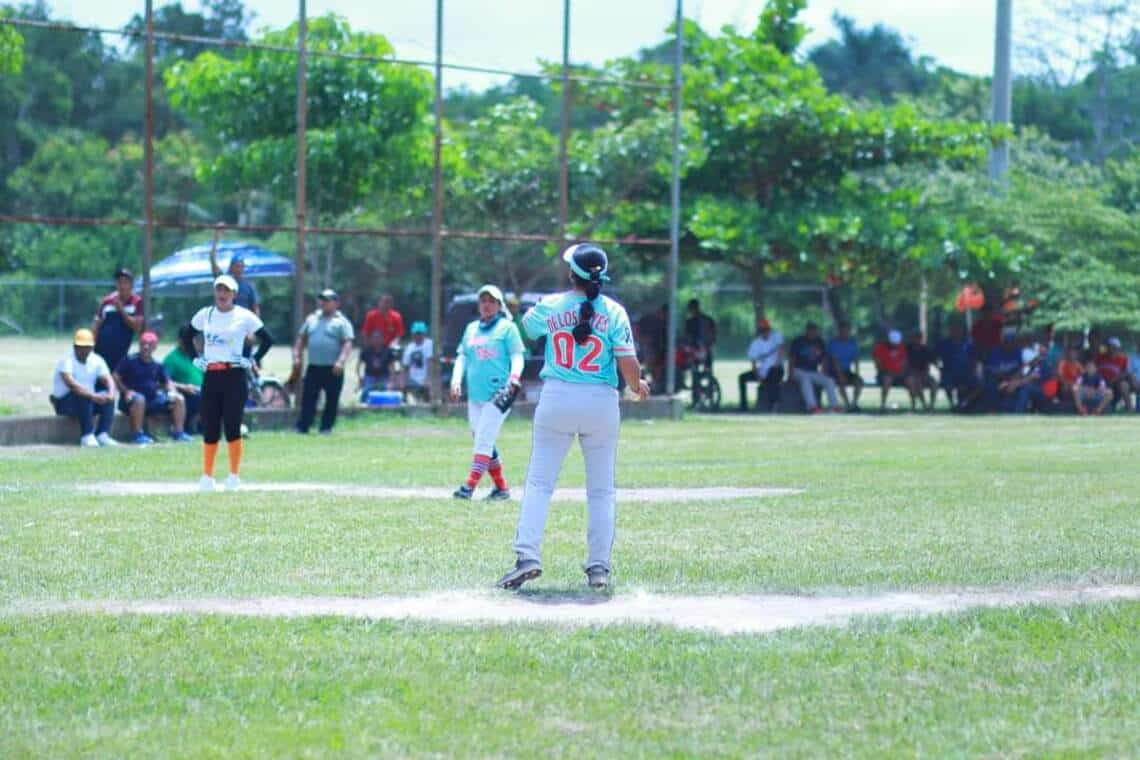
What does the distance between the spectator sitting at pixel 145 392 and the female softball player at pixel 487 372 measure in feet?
23.6

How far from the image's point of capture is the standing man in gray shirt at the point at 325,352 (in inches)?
932

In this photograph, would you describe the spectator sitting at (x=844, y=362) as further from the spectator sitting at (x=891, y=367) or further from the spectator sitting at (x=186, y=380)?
the spectator sitting at (x=186, y=380)

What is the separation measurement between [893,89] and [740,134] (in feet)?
190

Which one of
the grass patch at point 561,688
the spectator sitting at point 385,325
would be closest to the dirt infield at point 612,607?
the grass patch at point 561,688

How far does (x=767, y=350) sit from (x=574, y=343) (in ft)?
71.5

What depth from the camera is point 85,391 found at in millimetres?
21125

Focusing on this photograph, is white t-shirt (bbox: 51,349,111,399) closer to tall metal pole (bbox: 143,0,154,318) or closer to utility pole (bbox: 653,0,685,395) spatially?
tall metal pole (bbox: 143,0,154,318)

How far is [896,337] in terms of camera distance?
3350cm

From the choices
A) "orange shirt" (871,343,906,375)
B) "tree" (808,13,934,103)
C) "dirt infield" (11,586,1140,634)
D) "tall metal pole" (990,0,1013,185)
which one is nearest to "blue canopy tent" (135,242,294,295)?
"orange shirt" (871,343,906,375)

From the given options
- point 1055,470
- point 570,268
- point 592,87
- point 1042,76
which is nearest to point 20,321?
point 592,87

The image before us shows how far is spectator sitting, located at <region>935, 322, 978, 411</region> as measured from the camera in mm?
32281

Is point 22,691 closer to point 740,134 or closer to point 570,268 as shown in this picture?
point 570,268

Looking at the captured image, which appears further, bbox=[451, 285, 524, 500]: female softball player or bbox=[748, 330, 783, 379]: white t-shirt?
bbox=[748, 330, 783, 379]: white t-shirt

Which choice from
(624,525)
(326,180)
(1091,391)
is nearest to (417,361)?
(326,180)
